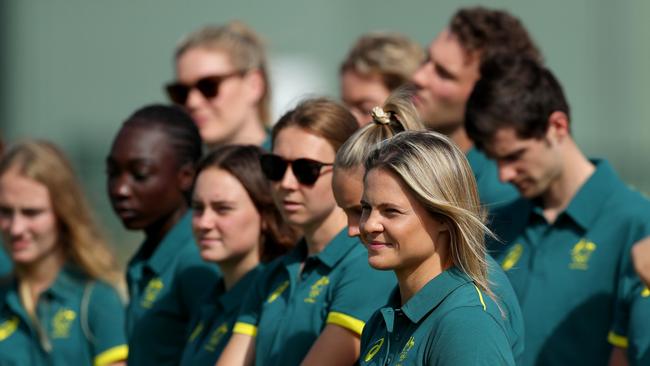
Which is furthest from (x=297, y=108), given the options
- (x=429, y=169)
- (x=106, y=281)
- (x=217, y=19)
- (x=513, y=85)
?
(x=217, y=19)

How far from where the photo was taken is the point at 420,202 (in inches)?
159

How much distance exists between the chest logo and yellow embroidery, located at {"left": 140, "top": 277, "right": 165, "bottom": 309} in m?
1.81

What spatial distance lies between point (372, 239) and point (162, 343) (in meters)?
2.15

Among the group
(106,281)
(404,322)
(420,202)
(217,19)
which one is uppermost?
(420,202)

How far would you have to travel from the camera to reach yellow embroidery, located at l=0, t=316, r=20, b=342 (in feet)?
22.1

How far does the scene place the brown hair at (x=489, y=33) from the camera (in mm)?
6332

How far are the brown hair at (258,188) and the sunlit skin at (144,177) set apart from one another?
0.44 meters

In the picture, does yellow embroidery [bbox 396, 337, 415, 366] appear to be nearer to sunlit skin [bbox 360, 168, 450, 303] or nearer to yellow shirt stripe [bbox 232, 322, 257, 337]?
sunlit skin [bbox 360, 168, 450, 303]

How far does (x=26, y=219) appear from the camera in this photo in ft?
22.6

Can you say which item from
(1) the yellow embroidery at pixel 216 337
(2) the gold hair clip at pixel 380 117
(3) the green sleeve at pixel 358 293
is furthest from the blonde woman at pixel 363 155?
(1) the yellow embroidery at pixel 216 337

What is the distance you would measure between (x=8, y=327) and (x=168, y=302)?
1.18 meters

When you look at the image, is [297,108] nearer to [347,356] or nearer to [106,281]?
[347,356]

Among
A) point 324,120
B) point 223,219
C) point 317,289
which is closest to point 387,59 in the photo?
point 223,219

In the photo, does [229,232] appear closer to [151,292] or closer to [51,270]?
[151,292]
